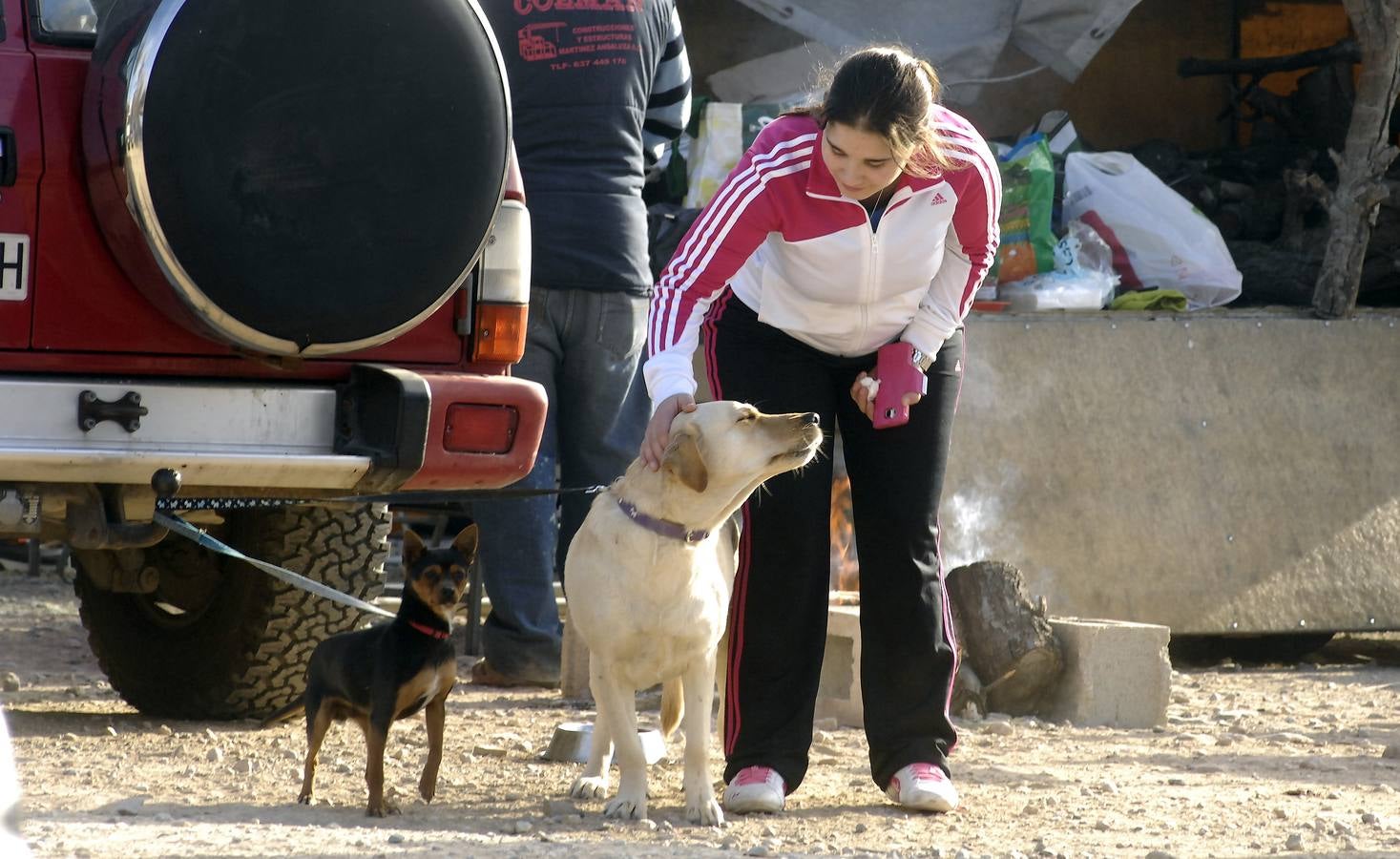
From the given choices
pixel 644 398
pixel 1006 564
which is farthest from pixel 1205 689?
pixel 644 398

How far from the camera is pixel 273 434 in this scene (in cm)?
424

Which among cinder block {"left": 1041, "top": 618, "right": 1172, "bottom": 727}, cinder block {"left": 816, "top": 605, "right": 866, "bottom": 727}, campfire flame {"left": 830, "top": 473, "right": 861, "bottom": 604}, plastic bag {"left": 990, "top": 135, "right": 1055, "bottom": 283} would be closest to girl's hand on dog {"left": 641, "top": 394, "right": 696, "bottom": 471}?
cinder block {"left": 816, "top": 605, "right": 866, "bottom": 727}

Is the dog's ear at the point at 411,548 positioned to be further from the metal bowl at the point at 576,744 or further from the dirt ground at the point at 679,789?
the metal bowl at the point at 576,744

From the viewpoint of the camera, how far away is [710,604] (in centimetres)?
418

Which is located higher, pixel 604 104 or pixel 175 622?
pixel 604 104

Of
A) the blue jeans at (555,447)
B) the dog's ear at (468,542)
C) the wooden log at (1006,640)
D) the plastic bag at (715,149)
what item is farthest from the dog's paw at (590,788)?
the plastic bag at (715,149)

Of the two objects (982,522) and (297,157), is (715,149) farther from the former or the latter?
(297,157)

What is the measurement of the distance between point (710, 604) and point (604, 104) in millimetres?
2402

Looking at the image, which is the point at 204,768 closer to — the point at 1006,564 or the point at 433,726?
the point at 433,726

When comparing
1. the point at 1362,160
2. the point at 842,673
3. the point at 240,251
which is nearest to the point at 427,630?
the point at 240,251

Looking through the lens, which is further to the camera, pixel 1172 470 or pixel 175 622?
pixel 1172 470

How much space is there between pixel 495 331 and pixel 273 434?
0.63 meters

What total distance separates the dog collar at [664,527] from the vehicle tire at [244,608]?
1314 millimetres

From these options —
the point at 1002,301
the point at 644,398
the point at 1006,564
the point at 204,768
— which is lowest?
the point at 204,768
